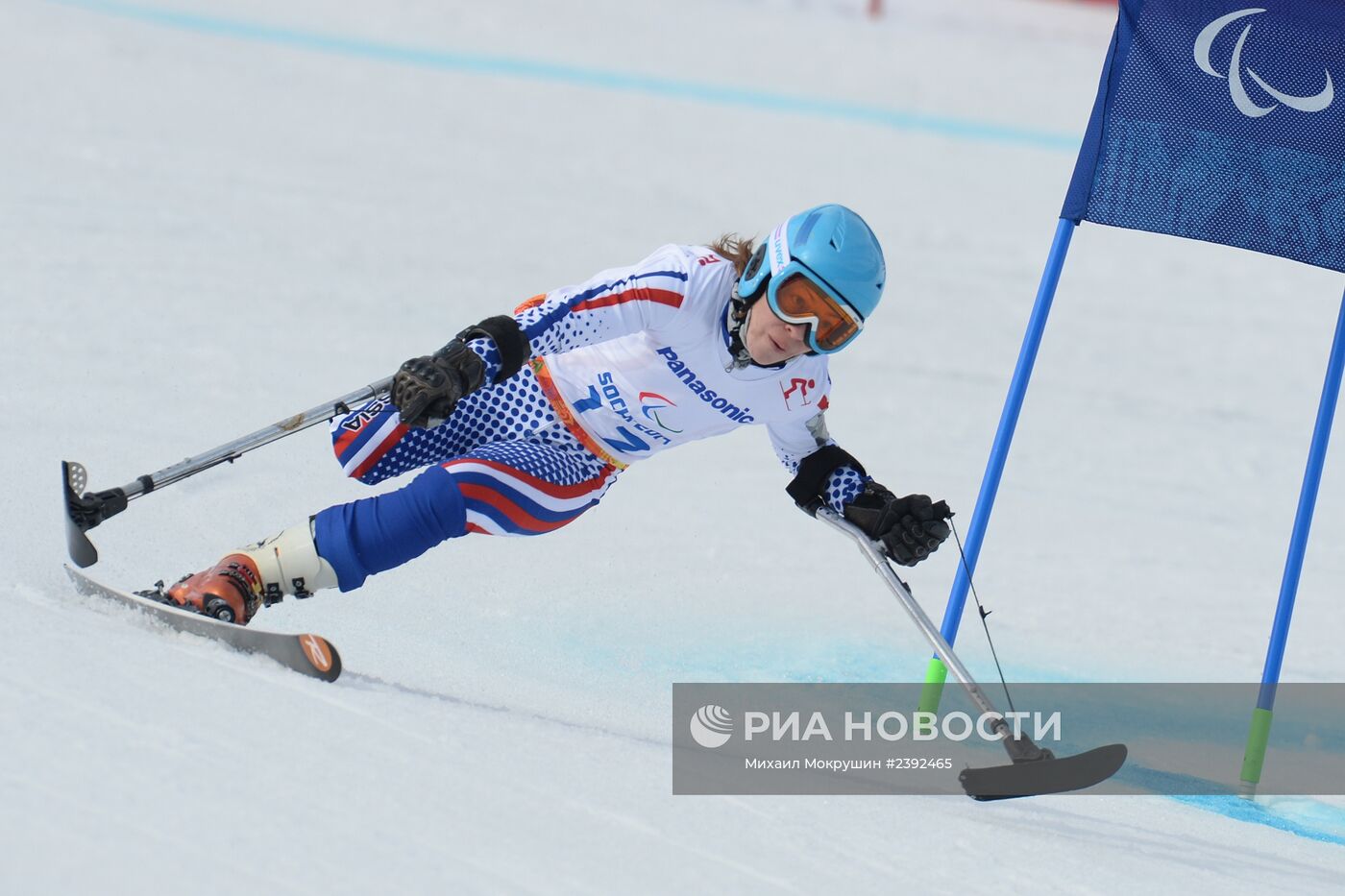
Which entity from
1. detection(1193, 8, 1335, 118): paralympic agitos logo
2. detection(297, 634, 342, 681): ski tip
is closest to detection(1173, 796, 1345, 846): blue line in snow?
Answer: detection(1193, 8, 1335, 118): paralympic agitos logo

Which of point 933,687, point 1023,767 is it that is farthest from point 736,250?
point 1023,767

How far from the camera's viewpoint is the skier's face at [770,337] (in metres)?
3.73

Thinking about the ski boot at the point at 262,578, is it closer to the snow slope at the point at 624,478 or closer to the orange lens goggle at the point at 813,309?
the snow slope at the point at 624,478

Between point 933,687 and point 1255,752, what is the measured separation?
3.09 ft

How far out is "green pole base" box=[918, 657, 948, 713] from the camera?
444cm

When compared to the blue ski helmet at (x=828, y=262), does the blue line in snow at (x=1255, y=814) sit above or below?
below

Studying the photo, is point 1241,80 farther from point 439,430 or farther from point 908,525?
point 439,430

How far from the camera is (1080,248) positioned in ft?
39.2

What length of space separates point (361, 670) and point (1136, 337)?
7.56 m

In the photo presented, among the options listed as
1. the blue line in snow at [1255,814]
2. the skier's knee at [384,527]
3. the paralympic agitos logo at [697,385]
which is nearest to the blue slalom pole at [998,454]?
the blue line in snow at [1255,814]

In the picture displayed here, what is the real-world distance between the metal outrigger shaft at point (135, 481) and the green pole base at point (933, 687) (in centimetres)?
173

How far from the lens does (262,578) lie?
3.63 m

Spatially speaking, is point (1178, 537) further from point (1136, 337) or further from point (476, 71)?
point (476, 71)

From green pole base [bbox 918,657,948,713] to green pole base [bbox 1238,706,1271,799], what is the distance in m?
0.90
